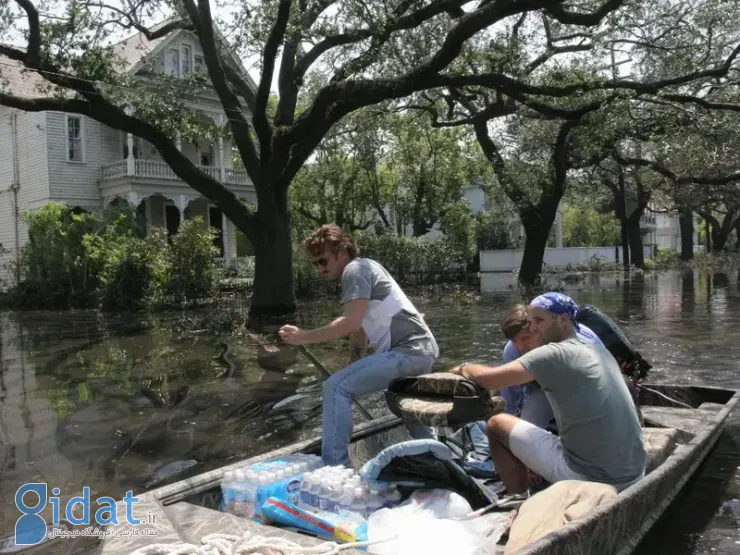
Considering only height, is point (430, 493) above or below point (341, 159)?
below

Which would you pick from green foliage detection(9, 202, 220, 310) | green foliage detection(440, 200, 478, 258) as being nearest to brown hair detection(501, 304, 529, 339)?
green foliage detection(9, 202, 220, 310)

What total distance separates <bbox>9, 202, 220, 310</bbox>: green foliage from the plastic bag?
58.9ft

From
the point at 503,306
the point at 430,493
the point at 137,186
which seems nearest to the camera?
the point at 430,493

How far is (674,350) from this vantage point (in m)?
12.0

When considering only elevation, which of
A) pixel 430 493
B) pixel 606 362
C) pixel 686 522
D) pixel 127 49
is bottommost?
pixel 686 522

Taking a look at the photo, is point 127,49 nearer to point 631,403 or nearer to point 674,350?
point 674,350

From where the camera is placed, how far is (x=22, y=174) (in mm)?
28422

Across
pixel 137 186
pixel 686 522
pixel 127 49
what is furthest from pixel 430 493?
pixel 127 49

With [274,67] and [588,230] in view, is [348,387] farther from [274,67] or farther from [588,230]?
[588,230]

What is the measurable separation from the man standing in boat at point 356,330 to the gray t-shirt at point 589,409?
1.24 metres

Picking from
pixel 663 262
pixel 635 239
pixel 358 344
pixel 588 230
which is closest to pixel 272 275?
pixel 358 344

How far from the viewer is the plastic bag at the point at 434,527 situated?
356cm

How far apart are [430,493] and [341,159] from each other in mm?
30003

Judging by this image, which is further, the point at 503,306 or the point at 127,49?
the point at 127,49
